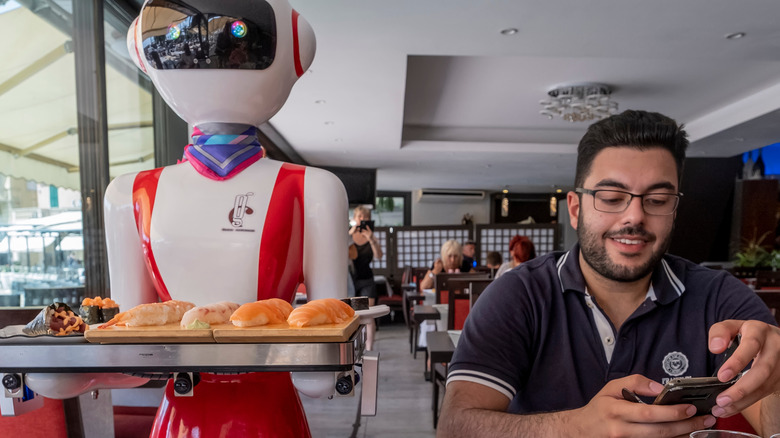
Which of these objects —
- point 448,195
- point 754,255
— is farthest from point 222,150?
point 448,195

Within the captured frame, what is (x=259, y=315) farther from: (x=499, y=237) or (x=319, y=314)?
(x=499, y=237)

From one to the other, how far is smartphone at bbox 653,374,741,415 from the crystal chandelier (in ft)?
16.0

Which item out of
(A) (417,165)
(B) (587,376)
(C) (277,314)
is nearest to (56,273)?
(C) (277,314)

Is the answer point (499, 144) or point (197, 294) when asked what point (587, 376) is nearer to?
point (197, 294)

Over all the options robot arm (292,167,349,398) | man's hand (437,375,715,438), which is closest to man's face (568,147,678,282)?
man's hand (437,375,715,438)

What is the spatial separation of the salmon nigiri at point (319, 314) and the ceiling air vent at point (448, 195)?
11.7 m

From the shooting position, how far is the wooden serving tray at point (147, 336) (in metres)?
0.72

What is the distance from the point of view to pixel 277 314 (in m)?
0.80

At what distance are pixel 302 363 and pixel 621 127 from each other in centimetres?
87

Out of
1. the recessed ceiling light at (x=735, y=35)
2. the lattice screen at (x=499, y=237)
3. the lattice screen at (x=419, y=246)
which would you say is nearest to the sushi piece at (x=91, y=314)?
the recessed ceiling light at (x=735, y=35)

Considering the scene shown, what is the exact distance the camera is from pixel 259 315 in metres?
0.76

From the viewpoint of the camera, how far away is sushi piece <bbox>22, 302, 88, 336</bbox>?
0.78m

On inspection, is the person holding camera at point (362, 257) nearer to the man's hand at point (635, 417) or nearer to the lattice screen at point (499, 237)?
the man's hand at point (635, 417)

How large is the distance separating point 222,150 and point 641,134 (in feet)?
2.97
